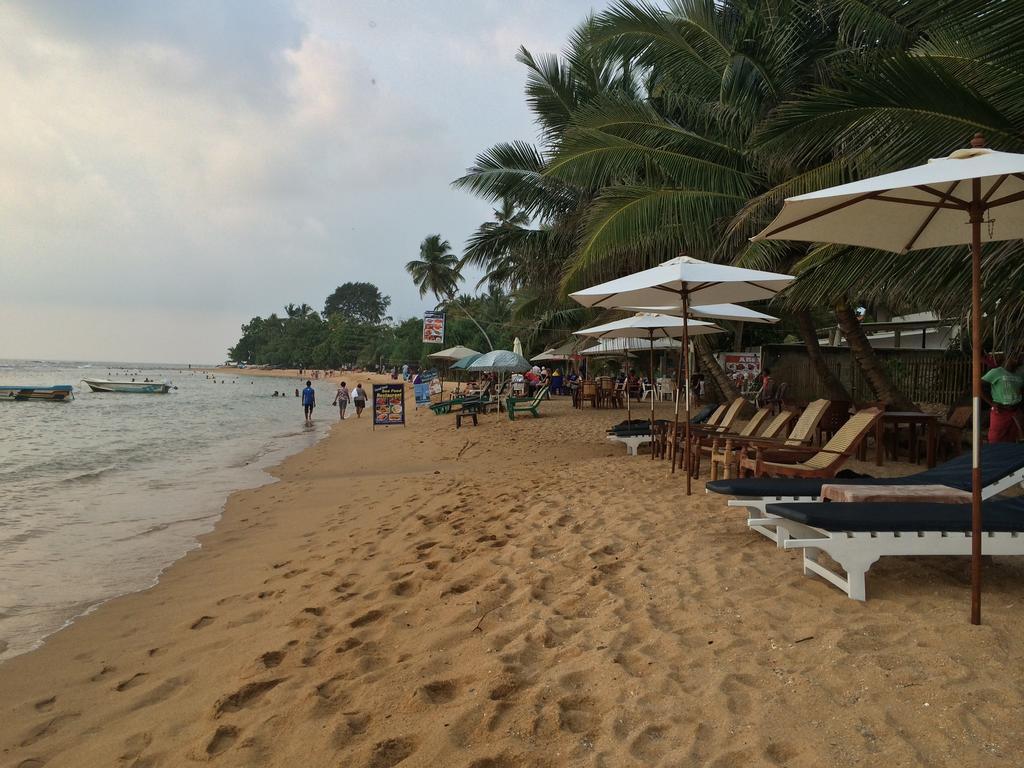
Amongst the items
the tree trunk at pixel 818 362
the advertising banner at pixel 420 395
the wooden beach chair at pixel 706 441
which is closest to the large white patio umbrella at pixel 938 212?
the wooden beach chair at pixel 706 441

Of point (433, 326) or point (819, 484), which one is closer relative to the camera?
point (819, 484)

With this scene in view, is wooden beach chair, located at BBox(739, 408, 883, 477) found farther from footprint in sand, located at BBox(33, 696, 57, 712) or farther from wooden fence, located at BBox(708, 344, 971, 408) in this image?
wooden fence, located at BBox(708, 344, 971, 408)

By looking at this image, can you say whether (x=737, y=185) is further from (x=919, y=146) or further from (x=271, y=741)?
(x=271, y=741)

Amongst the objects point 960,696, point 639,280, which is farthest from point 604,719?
point 639,280

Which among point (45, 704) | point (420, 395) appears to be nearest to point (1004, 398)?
point (45, 704)

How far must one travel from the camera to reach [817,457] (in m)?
5.39

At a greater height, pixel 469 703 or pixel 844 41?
pixel 844 41

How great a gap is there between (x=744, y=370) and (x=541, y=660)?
12364 millimetres

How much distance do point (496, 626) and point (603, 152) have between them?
8.06 meters

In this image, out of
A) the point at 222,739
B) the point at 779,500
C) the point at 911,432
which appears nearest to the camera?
the point at 222,739

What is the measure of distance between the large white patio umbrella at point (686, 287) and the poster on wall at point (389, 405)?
11401 mm

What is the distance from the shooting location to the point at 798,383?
46.4 feet

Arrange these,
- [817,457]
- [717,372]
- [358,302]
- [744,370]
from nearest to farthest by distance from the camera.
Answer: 1. [817,457]
2. [717,372]
3. [744,370]
4. [358,302]

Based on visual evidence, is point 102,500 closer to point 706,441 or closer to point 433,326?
point 706,441
